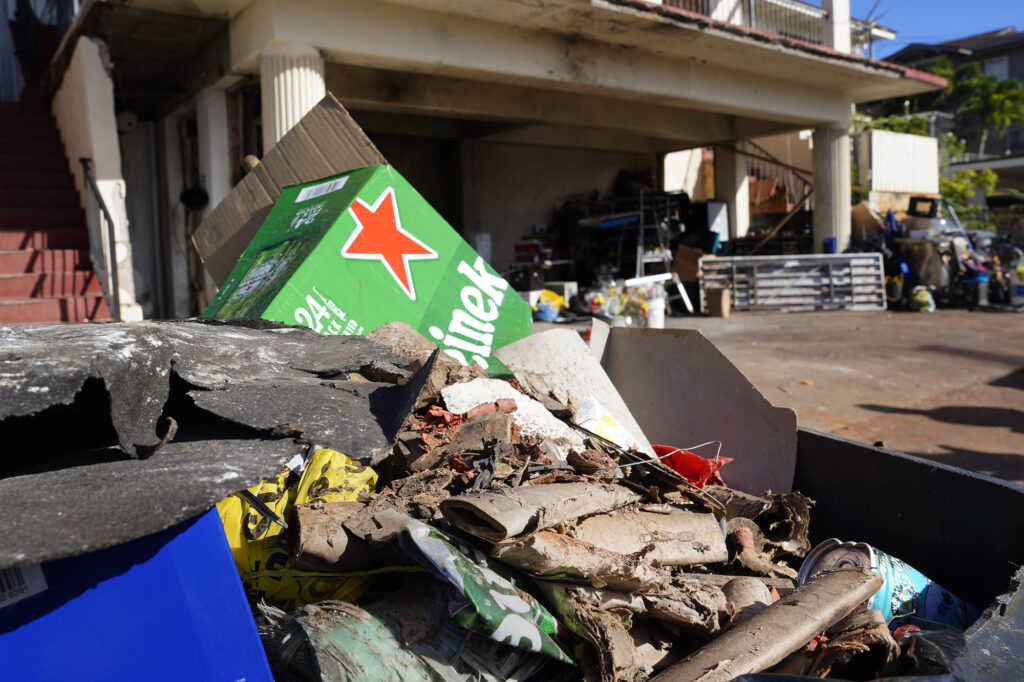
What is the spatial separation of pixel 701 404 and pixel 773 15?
1125 centimetres

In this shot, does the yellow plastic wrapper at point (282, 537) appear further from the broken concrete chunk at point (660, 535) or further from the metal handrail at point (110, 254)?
the metal handrail at point (110, 254)

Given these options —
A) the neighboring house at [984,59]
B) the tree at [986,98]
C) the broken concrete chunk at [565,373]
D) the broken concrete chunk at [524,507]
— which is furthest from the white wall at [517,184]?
the neighboring house at [984,59]

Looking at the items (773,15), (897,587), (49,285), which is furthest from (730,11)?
(897,587)

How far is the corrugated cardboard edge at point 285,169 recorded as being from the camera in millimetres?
3465

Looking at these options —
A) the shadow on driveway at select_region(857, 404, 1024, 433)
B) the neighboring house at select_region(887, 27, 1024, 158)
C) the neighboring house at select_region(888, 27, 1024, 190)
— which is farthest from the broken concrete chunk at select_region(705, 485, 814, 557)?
the neighboring house at select_region(887, 27, 1024, 158)

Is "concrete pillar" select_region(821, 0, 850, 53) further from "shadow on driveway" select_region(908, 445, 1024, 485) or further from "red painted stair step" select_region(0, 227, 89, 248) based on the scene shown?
"red painted stair step" select_region(0, 227, 89, 248)

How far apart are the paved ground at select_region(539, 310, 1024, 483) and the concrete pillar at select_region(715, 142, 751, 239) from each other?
5.16m

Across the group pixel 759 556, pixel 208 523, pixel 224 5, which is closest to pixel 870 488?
pixel 759 556

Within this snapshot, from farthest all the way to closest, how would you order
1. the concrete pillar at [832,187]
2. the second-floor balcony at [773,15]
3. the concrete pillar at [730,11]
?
the concrete pillar at [832,187]
the concrete pillar at [730,11]
the second-floor balcony at [773,15]

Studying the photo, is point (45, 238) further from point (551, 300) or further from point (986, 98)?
point (986, 98)

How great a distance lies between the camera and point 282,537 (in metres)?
1.79

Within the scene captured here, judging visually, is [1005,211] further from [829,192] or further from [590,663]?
[590,663]

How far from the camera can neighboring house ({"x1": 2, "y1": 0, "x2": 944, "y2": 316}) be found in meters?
7.20

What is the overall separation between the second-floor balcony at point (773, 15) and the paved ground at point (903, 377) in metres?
4.49
